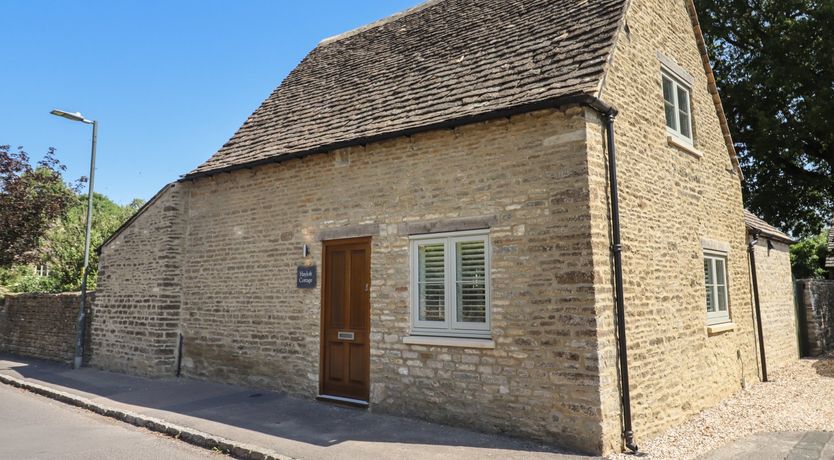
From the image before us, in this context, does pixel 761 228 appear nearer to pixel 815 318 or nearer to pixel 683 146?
pixel 815 318

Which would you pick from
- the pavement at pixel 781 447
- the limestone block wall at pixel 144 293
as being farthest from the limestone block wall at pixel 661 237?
the limestone block wall at pixel 144 293

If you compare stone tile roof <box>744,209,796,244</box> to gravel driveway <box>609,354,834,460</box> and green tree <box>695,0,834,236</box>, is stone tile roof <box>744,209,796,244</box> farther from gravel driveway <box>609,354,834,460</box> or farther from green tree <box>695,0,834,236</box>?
green tree <box>695,0,834,236</box>

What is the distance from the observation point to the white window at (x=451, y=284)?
7.50m

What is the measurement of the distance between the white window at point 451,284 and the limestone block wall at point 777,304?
8.36 metres

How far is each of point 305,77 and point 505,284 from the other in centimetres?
869

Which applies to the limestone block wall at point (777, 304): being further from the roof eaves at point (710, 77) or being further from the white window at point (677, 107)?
the white window at point (677, 107)

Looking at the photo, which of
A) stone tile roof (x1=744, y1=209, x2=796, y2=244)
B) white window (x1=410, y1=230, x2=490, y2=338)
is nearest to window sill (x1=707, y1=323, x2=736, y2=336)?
stone tile roof (x1=744, y1=209, x2=796, y2=244)


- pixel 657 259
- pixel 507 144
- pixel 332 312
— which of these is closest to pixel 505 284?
pixel 507 144

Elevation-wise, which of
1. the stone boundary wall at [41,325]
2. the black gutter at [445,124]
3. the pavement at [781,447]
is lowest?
the pavement at [781,447]

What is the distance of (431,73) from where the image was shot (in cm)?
960

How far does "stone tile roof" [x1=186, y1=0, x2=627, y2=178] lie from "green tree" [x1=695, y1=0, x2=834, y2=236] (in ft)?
46.4

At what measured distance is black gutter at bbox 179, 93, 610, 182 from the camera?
6.66m

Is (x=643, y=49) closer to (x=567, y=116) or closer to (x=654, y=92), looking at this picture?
(x=654, y=92)

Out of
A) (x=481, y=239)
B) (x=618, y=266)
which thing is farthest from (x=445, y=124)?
(x=618, y=266)
